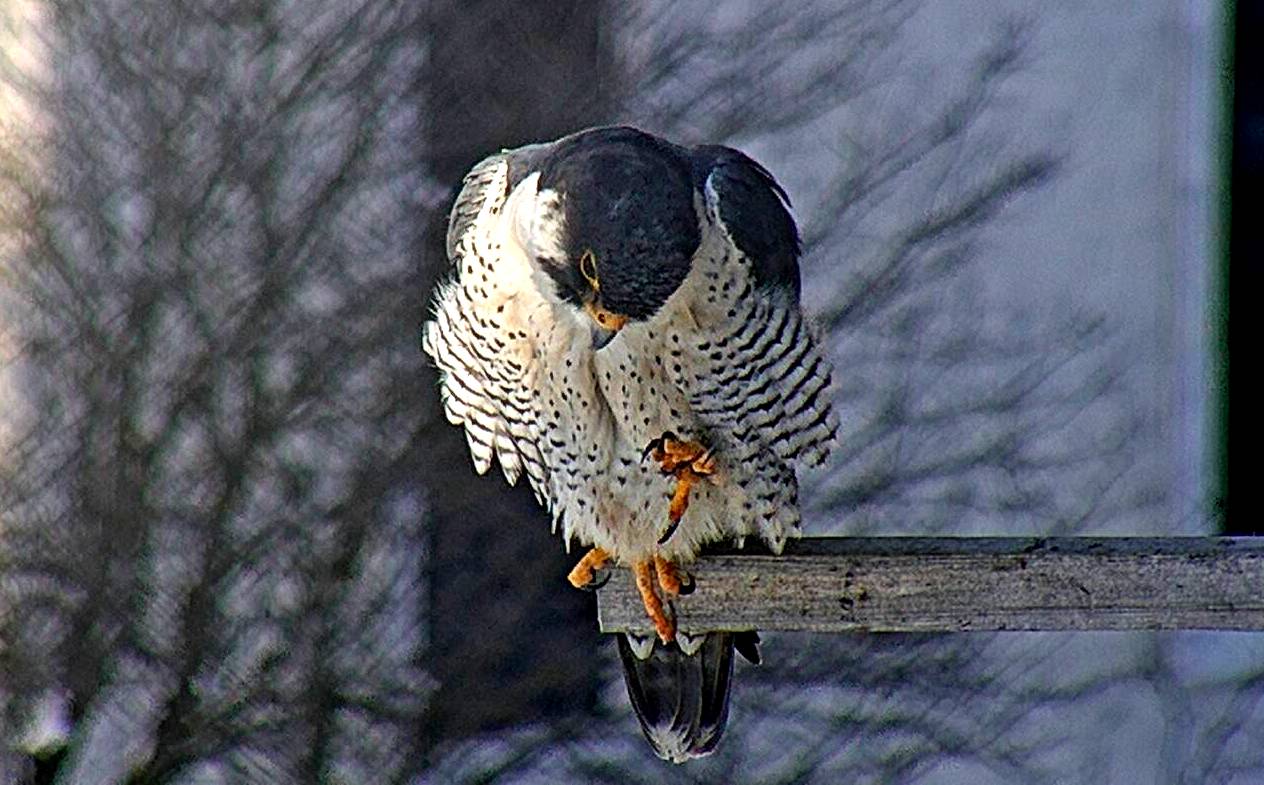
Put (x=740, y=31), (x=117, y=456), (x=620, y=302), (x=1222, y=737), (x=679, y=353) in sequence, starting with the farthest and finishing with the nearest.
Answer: (x=1222, y=737), (x=740, y=31), (x=117, y=456), (x=679, y=353), (x=620, y=302)

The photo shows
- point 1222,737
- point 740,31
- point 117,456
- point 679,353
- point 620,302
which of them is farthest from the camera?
point 1222,737

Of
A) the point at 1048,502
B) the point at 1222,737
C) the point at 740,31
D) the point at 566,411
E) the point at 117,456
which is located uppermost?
the point at 566,411

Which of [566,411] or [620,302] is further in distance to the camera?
[566,411]

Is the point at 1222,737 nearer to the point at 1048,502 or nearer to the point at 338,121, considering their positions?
the point at 1048,502

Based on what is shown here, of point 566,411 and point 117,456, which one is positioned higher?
point 566,411

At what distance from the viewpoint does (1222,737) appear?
4027mm

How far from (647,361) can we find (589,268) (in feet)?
0.78

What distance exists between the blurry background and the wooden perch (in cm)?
138

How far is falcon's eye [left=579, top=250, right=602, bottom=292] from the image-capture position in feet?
6.49

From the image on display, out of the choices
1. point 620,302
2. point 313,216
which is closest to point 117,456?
point 313,216

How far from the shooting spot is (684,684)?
8.17 feet

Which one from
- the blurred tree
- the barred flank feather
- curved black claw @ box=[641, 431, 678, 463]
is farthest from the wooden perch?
the blurred tree

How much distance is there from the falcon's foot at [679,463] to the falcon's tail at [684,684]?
0.70 feet

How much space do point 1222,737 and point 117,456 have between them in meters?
2.34
